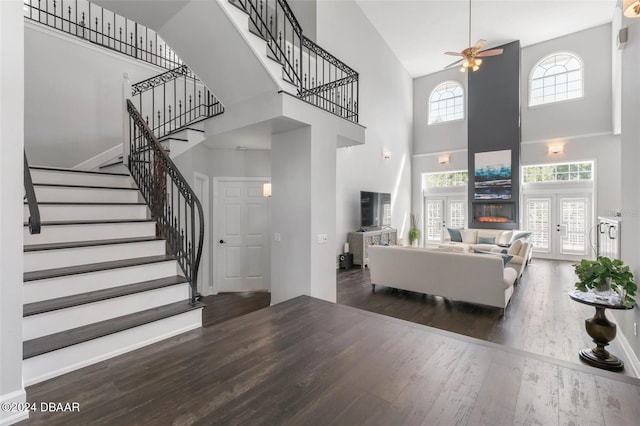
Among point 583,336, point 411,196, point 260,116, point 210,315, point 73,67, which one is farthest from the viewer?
point 411,196

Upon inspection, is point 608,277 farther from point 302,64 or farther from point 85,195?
point 85,195

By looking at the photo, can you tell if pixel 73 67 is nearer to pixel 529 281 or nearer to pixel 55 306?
pixel 55 306

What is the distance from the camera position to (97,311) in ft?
7.81

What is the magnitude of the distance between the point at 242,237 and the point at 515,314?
4.45 metres

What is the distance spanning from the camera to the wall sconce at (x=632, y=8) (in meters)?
1.87

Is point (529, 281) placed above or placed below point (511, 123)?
below

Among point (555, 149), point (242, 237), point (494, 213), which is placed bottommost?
point (242, 237)

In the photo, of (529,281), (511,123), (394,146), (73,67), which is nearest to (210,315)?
(73,67)

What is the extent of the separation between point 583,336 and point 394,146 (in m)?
7.13

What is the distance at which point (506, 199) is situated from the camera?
8836 mm

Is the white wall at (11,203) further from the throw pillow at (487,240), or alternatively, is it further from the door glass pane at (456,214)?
the door glass pane at (456,214)

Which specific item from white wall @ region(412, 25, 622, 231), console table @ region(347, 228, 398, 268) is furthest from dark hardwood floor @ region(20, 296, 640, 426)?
white wall @ region(412, 25, 622, 231)

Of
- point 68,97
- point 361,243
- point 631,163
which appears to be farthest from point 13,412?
point 361,243

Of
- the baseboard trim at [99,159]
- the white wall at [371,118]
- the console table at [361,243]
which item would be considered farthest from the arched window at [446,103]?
the baseboard trim at [99,159]
